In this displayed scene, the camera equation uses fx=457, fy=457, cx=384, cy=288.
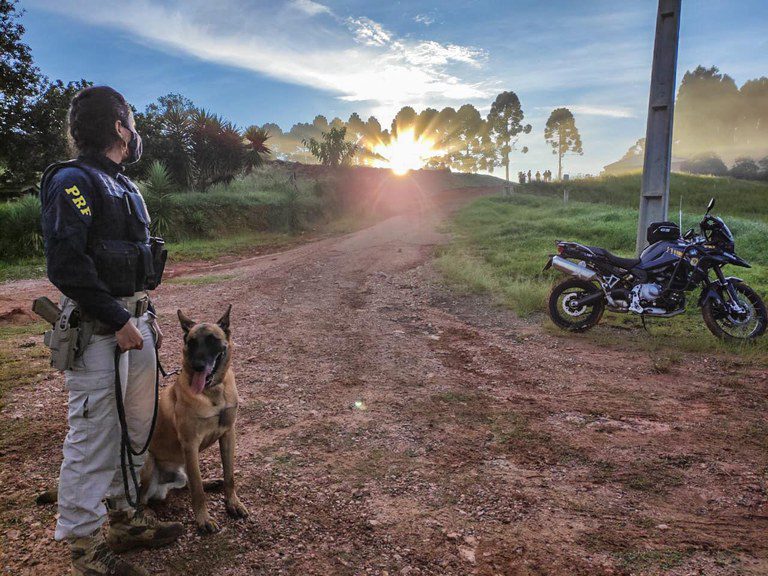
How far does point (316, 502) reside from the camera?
111 inches

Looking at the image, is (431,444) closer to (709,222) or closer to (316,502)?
(316,502)

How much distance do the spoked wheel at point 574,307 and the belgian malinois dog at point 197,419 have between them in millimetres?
5439

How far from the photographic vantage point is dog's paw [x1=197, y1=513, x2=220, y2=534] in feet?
8.32

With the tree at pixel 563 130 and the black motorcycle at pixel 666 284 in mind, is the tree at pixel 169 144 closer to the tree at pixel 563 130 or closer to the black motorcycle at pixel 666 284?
the black motorcycle at pixel 666 284

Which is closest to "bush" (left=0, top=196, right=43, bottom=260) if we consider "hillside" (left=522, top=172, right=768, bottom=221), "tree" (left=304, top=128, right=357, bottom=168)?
"tree" (left=304, top=128, right=357, bottom=168)

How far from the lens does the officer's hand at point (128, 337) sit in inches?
83.7

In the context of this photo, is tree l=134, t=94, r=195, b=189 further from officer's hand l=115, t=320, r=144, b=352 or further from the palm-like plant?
officer's hand l=115, t=320, r=144, b=352

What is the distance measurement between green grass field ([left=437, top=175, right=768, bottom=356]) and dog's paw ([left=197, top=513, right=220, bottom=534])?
218 inches

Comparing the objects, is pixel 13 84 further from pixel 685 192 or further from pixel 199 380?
pixel 685 192

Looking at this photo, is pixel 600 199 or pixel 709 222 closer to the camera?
pixel 709 222

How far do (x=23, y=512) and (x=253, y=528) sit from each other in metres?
1.38

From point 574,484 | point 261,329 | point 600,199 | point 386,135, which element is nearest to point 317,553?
point 574,484

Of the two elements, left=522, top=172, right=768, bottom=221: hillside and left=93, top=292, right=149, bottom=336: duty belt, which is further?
left=522, top=172, right=768, bottom=221: hillside

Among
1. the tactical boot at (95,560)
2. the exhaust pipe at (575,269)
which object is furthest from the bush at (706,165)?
the tactical boot at (95,560)
